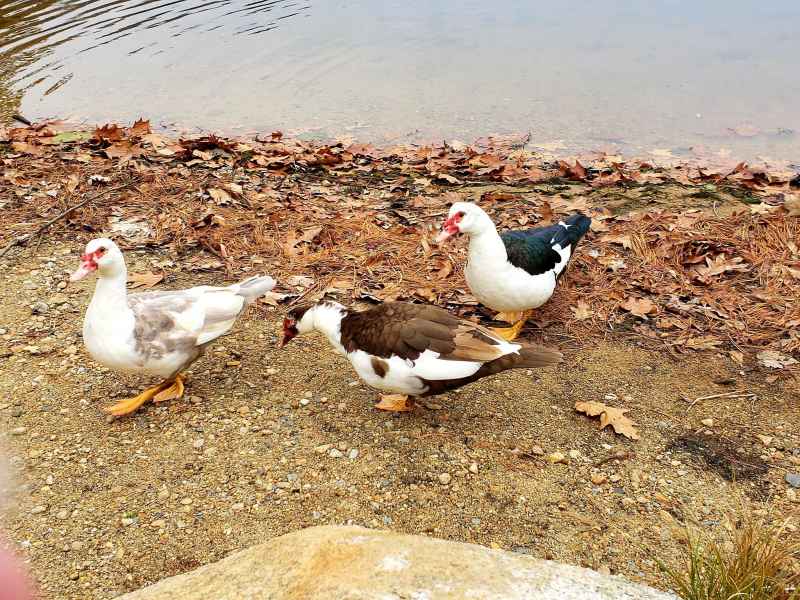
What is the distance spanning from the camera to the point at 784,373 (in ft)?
13.9

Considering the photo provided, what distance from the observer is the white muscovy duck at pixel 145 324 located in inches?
149

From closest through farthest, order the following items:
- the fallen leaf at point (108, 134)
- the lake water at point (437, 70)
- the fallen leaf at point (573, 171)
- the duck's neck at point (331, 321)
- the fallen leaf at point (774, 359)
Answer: the duck's neck at point (331, 321) < the fallen leaf at point (774, 359) < the fallen leaf at point (573, 171) < the fallen leaf at point (108, 134) < the lake water at point (437, 70)

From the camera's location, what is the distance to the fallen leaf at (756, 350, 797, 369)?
14.1 feet

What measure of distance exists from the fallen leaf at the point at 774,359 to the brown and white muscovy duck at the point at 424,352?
60.6 inches

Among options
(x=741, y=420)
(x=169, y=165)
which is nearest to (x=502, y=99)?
(x=169, y=165)

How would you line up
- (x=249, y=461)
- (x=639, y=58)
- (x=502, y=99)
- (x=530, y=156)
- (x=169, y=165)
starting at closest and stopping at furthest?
(x=249, y=461)
(x=169, y=165)
(x=530, y=156)
(x=502, y=99)
(x=639, y=58)

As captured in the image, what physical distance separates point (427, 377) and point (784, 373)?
2.24 metres

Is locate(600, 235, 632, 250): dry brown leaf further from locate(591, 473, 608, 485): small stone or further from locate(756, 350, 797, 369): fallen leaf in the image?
locate(591, 473, 608, 485): small stone

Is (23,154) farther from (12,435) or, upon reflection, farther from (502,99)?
(502,99)

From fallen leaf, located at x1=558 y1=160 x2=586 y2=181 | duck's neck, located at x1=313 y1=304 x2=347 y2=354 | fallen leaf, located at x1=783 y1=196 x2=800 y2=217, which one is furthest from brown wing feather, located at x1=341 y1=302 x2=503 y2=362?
fallen leaf, located at x1=558 y1=160 x2=586 y2=181

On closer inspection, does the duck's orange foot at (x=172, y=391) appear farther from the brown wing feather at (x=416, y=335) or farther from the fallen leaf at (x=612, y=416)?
the fallen leaf at (x=612, y=416)

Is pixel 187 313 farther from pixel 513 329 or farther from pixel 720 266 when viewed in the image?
pixel 720 266

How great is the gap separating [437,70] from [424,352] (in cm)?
838

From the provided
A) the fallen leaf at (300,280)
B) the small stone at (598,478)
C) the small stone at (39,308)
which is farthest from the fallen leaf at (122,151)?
the small stone at (598,478)
